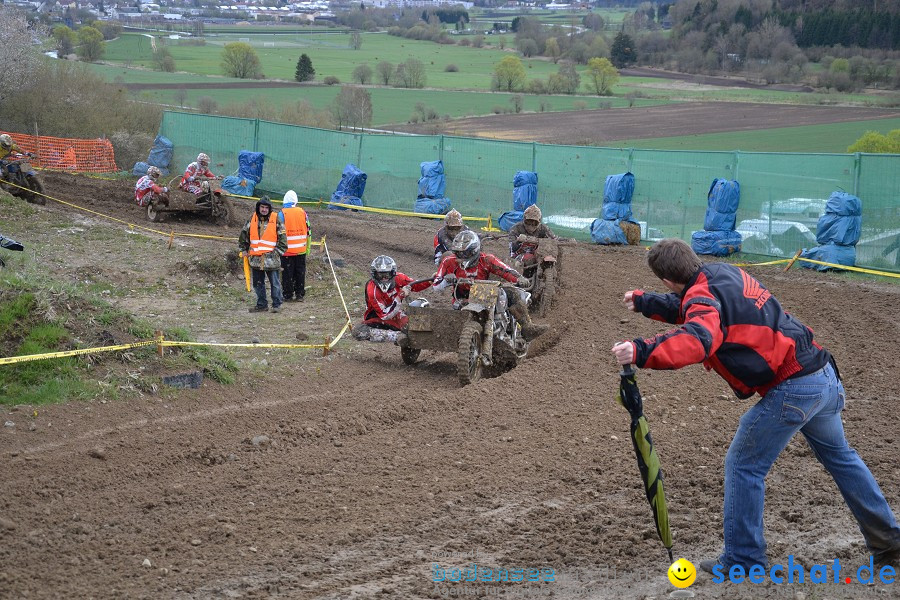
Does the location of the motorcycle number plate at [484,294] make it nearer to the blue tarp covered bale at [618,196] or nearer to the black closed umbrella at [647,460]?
the black closed umbrella at [647,460]

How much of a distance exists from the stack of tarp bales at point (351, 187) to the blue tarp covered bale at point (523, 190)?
5105 mm

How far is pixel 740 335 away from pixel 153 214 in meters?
19.5

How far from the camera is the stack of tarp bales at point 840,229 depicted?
16891 millimetres

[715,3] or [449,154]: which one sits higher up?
[715,3]

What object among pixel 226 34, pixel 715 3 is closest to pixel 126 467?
pixel 715 3

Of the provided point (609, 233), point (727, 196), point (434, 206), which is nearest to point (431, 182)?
point (434, 206)

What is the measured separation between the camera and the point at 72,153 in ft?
105

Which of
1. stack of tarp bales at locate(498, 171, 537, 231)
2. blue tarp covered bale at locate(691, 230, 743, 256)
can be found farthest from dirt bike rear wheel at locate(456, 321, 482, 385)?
stack of tarp bales at locate(498, 171, 537, 231)

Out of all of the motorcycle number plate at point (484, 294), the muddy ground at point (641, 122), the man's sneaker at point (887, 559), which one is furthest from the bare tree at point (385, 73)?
the man's sneaker at point (887, 559)

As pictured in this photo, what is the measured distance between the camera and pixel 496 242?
817 inches

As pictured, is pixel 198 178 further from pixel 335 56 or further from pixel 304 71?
pixel 335 56

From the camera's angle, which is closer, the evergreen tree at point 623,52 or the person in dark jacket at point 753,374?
the person in dark jacket at point 753,374

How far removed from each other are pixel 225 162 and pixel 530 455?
2418cm

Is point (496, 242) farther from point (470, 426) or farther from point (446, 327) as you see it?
point (470, 426)
